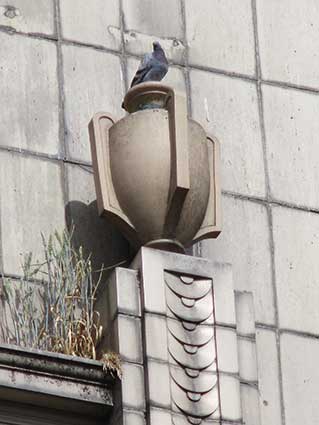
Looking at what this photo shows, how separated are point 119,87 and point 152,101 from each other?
2.36ft

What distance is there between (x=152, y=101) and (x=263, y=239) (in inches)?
44.9

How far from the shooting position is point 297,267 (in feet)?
48.2

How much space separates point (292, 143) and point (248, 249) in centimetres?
80

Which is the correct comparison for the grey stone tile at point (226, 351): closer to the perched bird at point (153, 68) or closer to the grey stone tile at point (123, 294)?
the grey stone tile at point (123, 294)

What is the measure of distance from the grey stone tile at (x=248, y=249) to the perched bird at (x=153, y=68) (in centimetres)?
85

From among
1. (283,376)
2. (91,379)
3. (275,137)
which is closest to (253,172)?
(275,137)

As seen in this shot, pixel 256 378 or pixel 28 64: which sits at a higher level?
pixel 28 64

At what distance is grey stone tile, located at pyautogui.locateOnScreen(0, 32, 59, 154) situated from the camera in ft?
46.9

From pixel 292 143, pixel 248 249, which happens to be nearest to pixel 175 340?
pixel 248 249

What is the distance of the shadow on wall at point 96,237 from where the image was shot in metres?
14.1

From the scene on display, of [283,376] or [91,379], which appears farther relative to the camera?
[283,376]

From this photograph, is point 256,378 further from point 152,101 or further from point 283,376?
point 152,101

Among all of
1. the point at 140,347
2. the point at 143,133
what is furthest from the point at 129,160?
the point at 140,347

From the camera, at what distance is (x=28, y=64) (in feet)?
47.6
